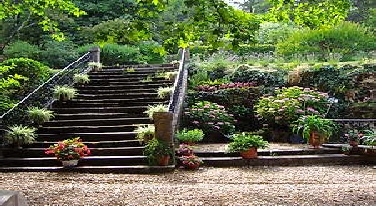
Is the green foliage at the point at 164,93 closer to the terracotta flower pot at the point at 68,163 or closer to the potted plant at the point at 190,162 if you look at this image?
the potted plant at the point at 190,162

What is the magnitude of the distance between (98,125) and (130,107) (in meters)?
1.12

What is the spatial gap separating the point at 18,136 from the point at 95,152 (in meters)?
1.86

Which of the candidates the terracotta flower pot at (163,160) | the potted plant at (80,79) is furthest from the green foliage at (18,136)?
the potted plant at (80,79)

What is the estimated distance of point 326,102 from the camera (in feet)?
40.4

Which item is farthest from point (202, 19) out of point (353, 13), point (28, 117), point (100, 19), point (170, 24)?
point (353, 13)

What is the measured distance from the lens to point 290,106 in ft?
38.4

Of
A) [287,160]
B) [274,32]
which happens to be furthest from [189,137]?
[274,32]

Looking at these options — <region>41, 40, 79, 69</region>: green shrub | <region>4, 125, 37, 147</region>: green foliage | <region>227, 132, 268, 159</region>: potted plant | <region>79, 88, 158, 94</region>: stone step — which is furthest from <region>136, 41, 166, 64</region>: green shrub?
<region>227, 132, 268, 159</region>: potted plant

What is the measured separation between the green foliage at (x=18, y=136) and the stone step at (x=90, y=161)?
0.62 metres

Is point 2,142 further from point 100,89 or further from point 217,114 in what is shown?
point 217,114

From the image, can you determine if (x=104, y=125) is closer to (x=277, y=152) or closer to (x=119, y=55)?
(x=277, y=152)

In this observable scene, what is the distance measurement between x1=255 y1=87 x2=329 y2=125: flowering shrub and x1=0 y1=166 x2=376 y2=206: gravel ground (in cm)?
314

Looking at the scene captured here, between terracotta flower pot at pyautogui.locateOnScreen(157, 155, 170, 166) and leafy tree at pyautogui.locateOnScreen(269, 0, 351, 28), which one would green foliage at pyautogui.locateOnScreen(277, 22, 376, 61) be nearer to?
terracotta flower pot at pyautogui.locateOnScreen(157, 155, 170, 166)

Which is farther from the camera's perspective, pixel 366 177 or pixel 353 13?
pixel 353 13
